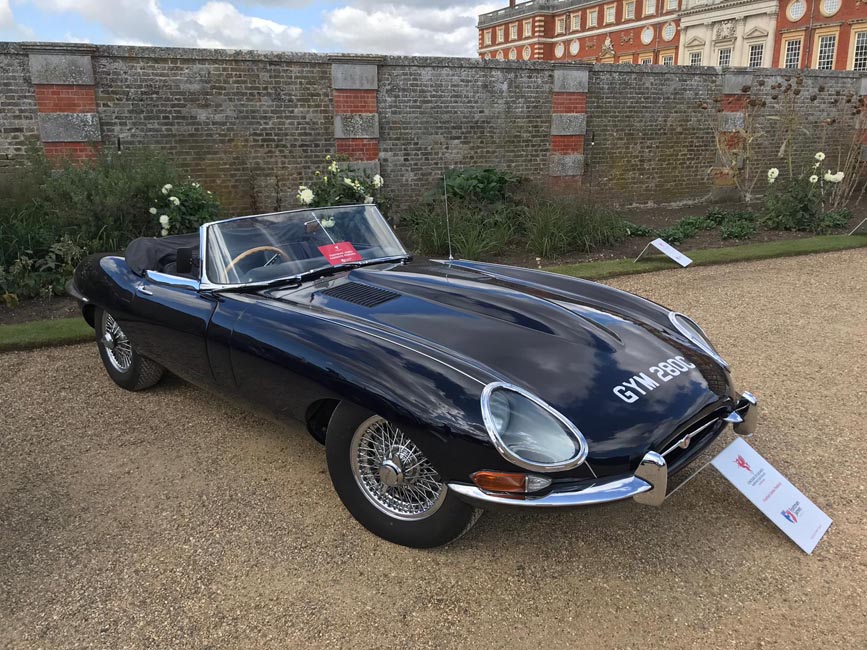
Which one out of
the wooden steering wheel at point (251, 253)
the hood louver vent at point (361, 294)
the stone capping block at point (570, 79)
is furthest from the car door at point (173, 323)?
the stone capping block at point (570, 79)

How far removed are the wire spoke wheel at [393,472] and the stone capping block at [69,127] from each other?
773 centimetres

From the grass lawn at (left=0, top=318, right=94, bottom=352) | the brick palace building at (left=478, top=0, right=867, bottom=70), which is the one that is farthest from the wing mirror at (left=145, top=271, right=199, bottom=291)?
the brick palace building at (left=478, top=0, right=867, bottom=70)

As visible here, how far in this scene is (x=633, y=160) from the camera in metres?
12.6

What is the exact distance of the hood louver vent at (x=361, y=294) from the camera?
315 cm

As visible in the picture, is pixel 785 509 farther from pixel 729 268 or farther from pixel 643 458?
pixel 729 268

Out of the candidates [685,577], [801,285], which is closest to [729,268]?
[801,285]

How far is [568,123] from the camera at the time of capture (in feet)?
38.4

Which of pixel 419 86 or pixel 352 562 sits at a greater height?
pixel 419 86

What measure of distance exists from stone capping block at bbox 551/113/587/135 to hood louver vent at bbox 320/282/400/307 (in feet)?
30.4

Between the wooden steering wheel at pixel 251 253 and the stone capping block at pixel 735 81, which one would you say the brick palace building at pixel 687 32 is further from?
the wooden steering wheel at pixel 251 253

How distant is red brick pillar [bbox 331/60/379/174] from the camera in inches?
Answer: 387

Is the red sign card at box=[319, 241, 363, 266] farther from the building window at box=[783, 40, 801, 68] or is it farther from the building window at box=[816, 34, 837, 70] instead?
the building window at box=[783, 40, 801, 68]

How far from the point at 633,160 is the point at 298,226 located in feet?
34.2

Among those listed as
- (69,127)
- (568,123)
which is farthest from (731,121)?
(69,127)
